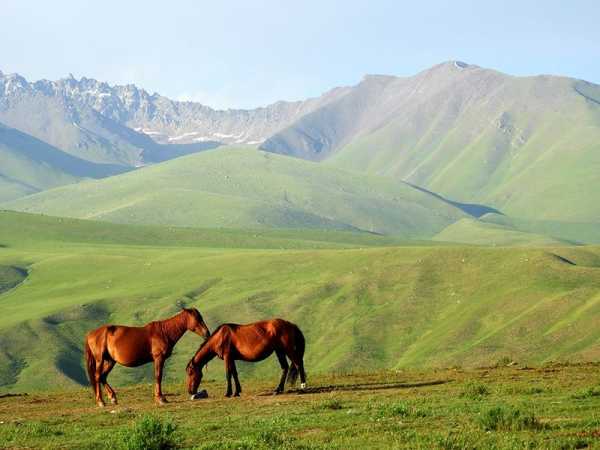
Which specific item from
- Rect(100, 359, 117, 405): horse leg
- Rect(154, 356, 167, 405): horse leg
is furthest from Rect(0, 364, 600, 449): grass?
Rect(100, 359, 117, 405): horse leg

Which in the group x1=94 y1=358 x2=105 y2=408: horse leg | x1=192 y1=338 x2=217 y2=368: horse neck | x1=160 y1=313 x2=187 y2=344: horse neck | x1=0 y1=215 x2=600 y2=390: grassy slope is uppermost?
x1=160 y1=313 x2=187 y2=344: horse neck

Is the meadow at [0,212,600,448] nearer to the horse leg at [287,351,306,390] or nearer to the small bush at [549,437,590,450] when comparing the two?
the small bush at [549,437,590,450]

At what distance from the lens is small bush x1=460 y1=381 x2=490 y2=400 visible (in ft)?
90.2

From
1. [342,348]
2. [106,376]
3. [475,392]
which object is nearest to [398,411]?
[475,392]

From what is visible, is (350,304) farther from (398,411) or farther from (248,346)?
(398,411)

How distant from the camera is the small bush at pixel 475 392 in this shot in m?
27.5

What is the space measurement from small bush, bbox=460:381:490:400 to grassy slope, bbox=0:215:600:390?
58.1 metres

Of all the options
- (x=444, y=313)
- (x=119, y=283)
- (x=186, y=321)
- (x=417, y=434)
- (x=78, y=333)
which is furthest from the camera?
(x=119, y=283)

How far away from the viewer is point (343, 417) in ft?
80.9

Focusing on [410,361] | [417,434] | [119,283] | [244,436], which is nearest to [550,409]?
[417,434]

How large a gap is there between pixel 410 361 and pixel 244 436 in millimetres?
85526

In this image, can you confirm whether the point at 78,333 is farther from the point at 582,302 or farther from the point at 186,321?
the point at 186,321

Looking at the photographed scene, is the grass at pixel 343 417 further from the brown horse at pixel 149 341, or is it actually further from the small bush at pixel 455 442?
the brown horse at pixel 149 341

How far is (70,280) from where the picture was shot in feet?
584
